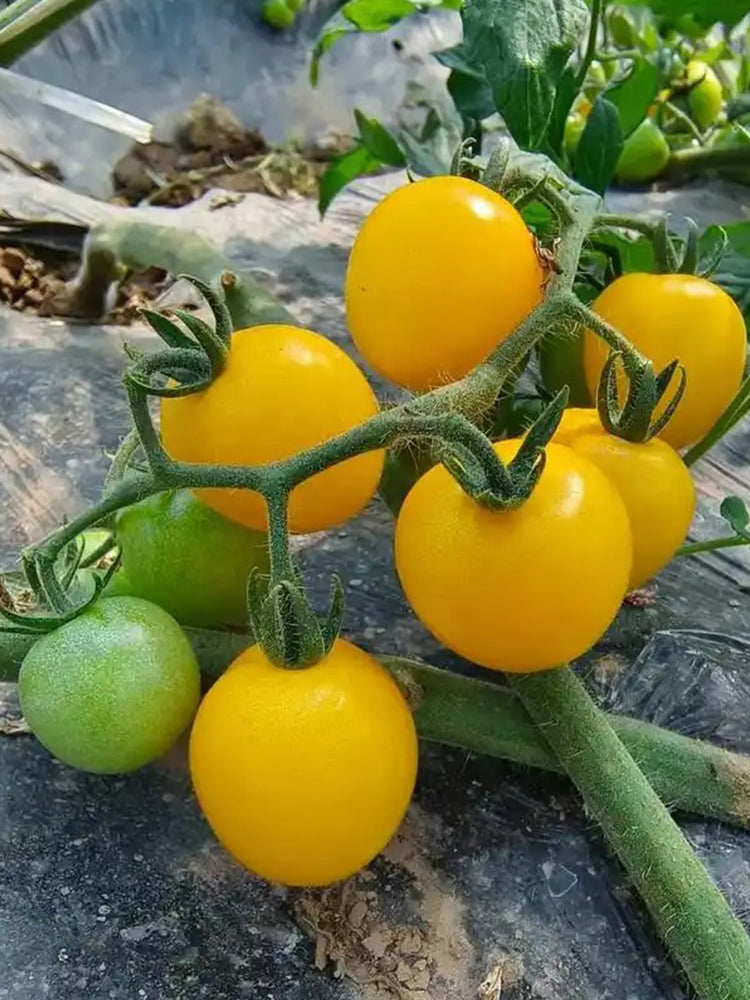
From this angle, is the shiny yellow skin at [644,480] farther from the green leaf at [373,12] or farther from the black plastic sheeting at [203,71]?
the black plastic sheeting at [203,71]

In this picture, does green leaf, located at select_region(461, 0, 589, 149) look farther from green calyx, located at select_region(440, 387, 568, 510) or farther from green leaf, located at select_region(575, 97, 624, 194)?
green calyx, located at select_region(440, 387, 568, 510)

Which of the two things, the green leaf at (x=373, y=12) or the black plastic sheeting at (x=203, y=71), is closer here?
the green leaf at (x=373, y=12)

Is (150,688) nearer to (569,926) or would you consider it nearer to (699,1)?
(569,926)

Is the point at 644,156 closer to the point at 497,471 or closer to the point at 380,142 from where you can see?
the point at 380,142

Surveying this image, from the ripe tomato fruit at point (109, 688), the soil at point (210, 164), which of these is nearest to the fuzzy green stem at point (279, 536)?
the ripe tomato fruit at point (109, 688)

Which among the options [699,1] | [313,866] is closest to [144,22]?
[699,1]

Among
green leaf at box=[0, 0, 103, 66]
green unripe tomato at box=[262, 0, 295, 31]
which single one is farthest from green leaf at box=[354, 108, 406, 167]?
green unripe tomato at box=[262, 0, 295, 31]
